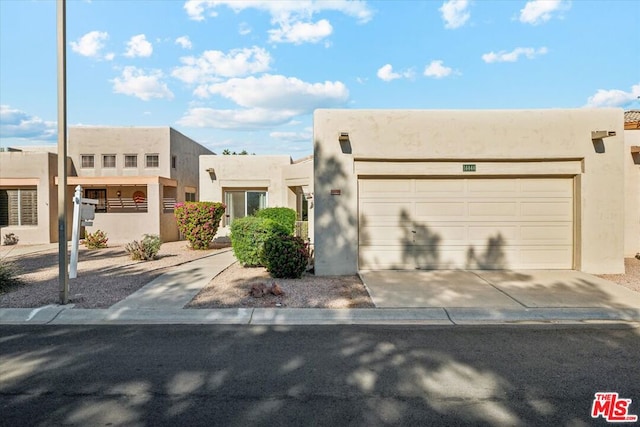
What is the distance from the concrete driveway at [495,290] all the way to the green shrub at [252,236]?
2.46m

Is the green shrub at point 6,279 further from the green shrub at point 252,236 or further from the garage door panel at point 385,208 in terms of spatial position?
the garage door panel at point 385,208

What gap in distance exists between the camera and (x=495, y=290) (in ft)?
26.8

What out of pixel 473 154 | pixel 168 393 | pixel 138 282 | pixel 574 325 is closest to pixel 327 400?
pixel 168 393

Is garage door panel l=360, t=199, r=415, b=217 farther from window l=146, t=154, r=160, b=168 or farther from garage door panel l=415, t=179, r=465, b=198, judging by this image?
window l=146, t=154, r=160, b=168

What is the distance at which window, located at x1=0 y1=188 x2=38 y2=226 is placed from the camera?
1798 cm

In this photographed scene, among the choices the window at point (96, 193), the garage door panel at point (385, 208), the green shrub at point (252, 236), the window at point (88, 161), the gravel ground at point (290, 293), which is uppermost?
the window at point (88, 161)

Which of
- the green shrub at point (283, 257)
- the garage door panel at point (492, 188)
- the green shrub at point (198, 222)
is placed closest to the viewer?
the green shrub at point (283, 257)

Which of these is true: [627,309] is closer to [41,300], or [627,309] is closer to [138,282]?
[138,282]

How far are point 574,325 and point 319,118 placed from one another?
6.70 metres

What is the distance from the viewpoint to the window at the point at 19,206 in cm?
1798

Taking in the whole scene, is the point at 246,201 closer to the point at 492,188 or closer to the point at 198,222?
the point at 198,222

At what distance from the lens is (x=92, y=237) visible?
15.8m

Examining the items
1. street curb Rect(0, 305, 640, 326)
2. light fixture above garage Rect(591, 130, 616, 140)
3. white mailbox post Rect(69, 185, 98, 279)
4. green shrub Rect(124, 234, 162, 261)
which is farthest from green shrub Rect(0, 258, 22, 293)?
light fixture above garage Rect(591, 130, 616, 140)

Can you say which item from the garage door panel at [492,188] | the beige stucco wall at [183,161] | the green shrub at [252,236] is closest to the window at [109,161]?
the beige stucco wall at [183,161]
